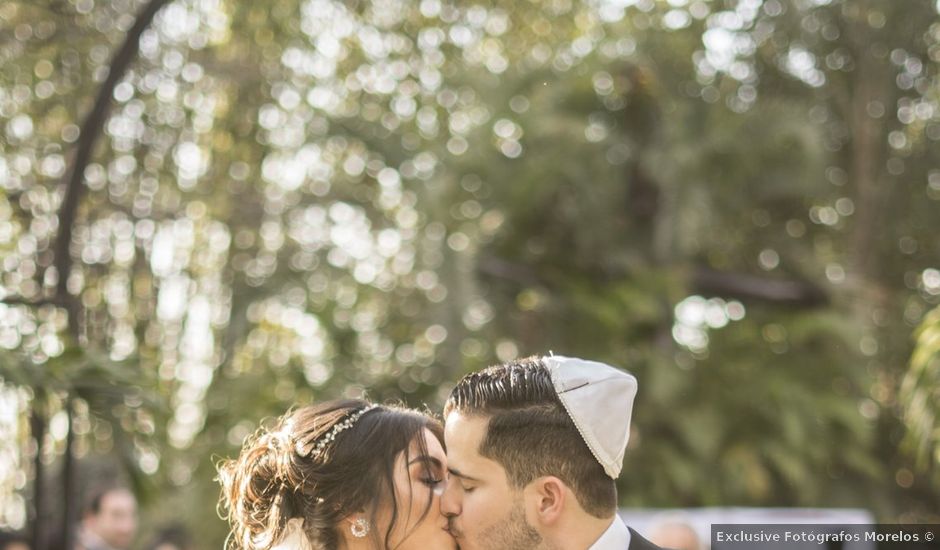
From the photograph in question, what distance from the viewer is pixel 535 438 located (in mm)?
2938

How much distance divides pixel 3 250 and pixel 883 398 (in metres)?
9.93

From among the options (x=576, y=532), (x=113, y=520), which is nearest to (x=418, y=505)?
(x=576, y=532)

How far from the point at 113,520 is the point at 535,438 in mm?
5909

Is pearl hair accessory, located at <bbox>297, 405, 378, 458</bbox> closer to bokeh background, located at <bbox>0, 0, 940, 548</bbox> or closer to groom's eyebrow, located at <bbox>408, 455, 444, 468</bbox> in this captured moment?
groom's eyebrow, located at <bbox>408, 455, 444, 468</bbox>

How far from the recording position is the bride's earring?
3.20 meters

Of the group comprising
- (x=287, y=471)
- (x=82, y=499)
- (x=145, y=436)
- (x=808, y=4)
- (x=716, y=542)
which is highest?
(x=808, y=4)

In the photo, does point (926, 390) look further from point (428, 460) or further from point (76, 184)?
point (76, 184)

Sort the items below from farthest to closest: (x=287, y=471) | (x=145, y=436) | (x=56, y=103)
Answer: (x=56, y=103) < (x=145, y=436) < (x=287, y=471)

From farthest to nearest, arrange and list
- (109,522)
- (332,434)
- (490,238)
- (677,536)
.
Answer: (490,238)
(109,522)
(677,536)
(332,434)

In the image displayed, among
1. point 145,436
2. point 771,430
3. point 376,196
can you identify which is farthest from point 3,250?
point 771,430

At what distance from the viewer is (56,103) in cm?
766

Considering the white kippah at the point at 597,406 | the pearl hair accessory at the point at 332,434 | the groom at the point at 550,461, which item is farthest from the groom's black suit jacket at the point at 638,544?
the pearl hair accessory at the point at 332,434

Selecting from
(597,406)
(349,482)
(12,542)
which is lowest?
(12,542)

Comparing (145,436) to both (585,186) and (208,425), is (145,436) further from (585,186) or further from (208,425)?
(585,186)
